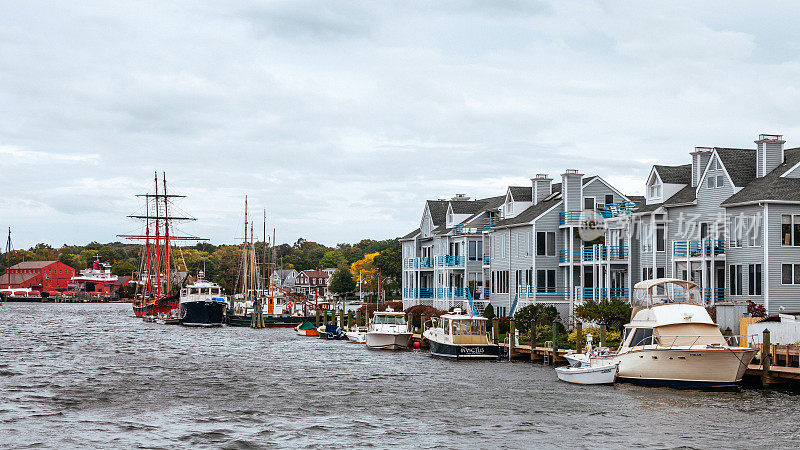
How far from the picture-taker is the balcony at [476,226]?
84.6 m

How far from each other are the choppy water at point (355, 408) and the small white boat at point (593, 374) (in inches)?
37.2

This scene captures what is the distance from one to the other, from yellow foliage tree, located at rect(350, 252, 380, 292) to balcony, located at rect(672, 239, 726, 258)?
10670 centimetres

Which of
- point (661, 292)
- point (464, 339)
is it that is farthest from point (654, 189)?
point (464, 339)

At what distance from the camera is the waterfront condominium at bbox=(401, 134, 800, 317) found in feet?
178

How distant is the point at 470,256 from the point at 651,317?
4301 centimetres

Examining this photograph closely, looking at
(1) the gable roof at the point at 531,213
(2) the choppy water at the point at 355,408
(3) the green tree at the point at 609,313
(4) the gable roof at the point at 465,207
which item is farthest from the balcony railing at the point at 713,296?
(4) the gable roof at the point at 465,207

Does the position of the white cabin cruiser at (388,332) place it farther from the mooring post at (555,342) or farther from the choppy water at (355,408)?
the mooring post at (555,342)

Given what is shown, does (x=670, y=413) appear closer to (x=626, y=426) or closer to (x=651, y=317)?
(x=626, y=426)

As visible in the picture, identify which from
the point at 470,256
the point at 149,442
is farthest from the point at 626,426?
the point at 470,256

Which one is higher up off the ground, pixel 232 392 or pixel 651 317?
pixel 651 317

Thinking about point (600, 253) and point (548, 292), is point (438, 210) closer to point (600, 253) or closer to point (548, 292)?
point (548, 292)

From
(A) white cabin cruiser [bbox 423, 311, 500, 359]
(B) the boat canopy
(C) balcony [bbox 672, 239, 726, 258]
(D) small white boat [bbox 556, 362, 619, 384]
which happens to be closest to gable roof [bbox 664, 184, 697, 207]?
(C) balcony [bbox 672, 239, 726, 258]

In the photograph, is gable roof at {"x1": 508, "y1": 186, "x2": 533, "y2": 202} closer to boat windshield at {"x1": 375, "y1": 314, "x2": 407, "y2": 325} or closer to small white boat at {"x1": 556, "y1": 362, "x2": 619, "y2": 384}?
boat windshield at {"x1": 375, "y1": 314, "x2": 407, "y2": 325}

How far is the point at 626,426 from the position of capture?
33.3m
